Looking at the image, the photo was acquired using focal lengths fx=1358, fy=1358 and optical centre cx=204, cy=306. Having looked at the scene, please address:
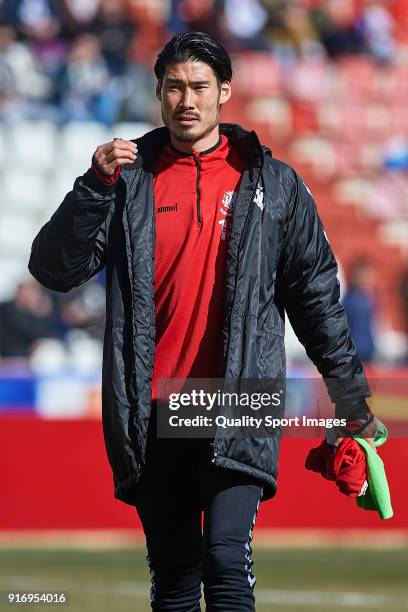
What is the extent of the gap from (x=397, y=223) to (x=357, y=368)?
13.9 m

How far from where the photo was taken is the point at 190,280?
4.23 meters

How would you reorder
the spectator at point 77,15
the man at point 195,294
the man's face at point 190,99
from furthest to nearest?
the spectator at point 77,15
the man's face at point 190,99
the man at point 195,294

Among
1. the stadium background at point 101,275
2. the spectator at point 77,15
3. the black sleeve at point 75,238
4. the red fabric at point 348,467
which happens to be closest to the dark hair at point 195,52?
the black sleeve at point 75,238

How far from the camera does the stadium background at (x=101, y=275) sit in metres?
10.3

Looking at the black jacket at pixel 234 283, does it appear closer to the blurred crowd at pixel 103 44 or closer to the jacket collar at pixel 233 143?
the jacket collar at pixel 233 143

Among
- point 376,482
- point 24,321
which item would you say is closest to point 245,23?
point 24,321

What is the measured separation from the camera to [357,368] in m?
4.43

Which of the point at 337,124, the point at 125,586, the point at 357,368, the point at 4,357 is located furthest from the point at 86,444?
the point at 337,124

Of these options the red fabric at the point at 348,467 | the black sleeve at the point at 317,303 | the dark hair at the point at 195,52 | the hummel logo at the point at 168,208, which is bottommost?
the red fabric at the point at 348,467

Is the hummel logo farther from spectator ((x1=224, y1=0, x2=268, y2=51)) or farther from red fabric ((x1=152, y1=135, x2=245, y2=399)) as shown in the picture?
spectator ((x1=224, y1=0, x2=268, y2=51))

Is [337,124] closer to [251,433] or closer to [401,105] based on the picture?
[401,105]

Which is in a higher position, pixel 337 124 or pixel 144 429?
pixel 337 124

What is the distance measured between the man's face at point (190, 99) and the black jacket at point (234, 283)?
161 mm

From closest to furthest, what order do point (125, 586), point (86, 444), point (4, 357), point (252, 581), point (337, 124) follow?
point (252, 581) < point (125, 586) < point (86, 444) < point (4, 357) < point (337, 124)
